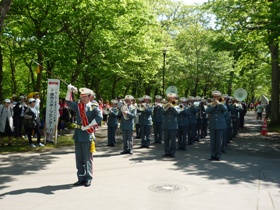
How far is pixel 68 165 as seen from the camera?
9.22m

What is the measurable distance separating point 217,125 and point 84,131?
4.88 meters

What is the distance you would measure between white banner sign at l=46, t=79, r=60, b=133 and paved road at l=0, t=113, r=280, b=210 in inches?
78.3

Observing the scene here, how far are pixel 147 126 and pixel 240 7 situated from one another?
39.1 ft

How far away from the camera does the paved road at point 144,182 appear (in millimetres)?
5844

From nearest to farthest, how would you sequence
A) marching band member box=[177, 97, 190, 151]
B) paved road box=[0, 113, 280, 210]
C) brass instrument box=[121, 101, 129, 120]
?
paved road box=[0, 113, 280, 210], brass instrument box=[121, 101, 129, 120], marching band member box=[177, 97, 190, 151]

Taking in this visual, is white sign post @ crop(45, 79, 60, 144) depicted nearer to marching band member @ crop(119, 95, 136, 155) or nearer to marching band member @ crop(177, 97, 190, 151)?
marching band member @ crop(119, 95, 136, 155)

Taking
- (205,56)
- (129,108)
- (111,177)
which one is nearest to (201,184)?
(111,177)

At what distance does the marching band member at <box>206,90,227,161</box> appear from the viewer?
10266 mm

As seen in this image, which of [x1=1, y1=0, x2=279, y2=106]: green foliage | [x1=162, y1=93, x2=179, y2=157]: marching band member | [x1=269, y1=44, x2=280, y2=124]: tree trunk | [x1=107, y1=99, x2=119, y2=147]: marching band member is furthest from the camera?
[x1=269, y1=44, x2=280, y2=124]: tree trunk

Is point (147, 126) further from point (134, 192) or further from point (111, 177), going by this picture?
point (134, 192)

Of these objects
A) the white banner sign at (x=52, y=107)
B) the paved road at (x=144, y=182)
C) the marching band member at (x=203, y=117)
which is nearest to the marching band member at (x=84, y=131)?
the paved road at (x=144, y=182)

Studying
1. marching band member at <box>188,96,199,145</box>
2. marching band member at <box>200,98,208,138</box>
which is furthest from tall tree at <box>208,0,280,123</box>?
marching band member at <box>188,96,199,145</box>

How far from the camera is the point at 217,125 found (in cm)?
1030

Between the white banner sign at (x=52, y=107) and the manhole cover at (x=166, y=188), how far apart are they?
23.7 ft
